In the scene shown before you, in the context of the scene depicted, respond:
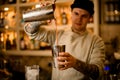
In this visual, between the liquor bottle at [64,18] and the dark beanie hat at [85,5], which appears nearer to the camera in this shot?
the dark beanie hat at [85,5]

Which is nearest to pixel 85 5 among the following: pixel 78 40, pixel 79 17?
pixel 79 17

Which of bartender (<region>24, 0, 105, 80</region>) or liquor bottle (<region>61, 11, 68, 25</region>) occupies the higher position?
liquor bottle (<region>61, 11, 68, 25</region>)

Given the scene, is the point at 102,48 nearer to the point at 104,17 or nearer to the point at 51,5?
the point at 51,5

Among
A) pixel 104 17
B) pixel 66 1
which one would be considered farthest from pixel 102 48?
pixel 104 17

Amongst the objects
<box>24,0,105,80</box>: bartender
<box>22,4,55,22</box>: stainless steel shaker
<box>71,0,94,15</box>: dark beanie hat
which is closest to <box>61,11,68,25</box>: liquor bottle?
<box>24,0,105,80</box>: bartender

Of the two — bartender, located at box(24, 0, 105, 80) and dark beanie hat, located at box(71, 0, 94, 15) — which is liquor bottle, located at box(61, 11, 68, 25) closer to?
bartender, located at box(24, 0, 105, 80)

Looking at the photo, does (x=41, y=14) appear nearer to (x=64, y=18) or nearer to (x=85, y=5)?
(x=85, y=5)

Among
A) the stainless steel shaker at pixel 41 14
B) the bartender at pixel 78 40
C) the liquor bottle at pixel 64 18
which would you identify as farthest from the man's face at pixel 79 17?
the liquor bottle at pixel 64 18

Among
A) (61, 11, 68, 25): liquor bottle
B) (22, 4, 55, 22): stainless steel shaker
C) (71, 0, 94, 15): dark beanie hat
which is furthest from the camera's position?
(61, 11, 68, 25): liquor bottle

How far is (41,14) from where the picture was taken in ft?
5.36

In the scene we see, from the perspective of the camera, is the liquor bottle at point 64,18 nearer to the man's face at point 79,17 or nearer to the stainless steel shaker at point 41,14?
the man's face at point 79,17

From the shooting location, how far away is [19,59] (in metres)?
3.49

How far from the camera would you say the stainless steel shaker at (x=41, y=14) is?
5.28 ft

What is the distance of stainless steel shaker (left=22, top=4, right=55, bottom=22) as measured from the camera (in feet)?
5.28
